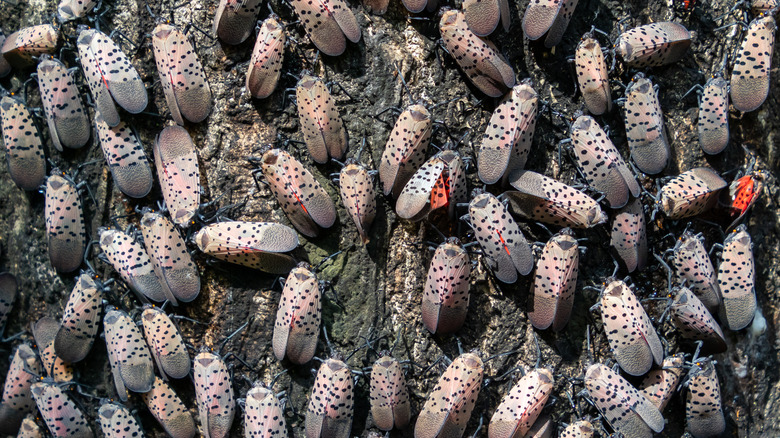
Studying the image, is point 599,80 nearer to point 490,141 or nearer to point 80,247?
point 490,141

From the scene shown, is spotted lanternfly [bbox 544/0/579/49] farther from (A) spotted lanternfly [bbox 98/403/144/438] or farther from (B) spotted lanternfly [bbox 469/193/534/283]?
(A) spotted lanternfly [bbox 98/403/144/438]

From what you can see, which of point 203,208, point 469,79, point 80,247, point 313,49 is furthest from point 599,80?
point 80,247

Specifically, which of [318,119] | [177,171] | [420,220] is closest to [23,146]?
[177,171]

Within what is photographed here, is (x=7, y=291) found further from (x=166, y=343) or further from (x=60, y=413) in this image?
(x=166, y=343)

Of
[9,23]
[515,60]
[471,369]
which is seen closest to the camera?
[471,369]

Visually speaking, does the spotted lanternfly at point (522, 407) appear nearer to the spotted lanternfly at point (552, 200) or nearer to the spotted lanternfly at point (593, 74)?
the spotted lanternfly at point (552, 200)

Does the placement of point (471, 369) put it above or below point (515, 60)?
below

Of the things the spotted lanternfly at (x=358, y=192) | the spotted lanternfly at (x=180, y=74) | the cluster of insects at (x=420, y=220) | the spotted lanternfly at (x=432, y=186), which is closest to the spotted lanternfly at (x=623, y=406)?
the cluster of insects at (x=420, y=220)
